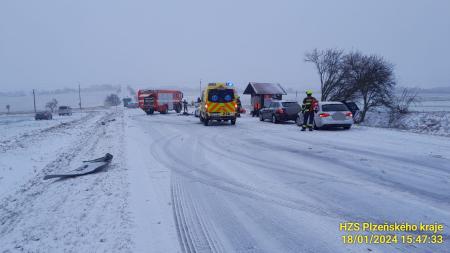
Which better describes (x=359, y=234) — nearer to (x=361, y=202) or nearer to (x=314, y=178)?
(x=361, y=202)

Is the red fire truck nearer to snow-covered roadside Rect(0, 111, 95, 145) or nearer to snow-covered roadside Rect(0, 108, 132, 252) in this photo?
snow-covered roadside Rect(0, 111, 95, 145)

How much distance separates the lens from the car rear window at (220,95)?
22078mm

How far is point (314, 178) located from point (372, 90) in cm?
3121

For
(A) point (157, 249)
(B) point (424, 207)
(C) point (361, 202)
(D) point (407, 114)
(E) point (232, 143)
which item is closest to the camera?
(A) point (157, 249)

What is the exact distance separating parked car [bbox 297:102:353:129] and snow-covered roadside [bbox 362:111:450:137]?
7.40 meters

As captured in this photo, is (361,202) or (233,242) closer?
(233,242)

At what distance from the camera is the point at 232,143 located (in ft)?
45.1

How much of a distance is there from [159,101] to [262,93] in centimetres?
1392

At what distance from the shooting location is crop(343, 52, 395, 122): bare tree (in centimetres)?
3534

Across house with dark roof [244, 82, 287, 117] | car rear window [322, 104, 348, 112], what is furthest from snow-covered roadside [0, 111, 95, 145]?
house with dark roof [244, 82, 287, 117]

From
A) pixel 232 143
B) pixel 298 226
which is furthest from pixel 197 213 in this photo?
pixel 232 143

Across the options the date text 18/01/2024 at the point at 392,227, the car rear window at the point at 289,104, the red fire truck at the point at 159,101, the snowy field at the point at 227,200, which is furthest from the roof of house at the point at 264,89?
the date text 18/01/2024 at the point at 392,227

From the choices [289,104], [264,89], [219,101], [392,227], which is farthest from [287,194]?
[264,89]

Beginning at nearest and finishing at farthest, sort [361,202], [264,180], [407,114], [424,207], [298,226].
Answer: [298,226] → [424,207] → [361,202] → [264,180] → [407,114]
